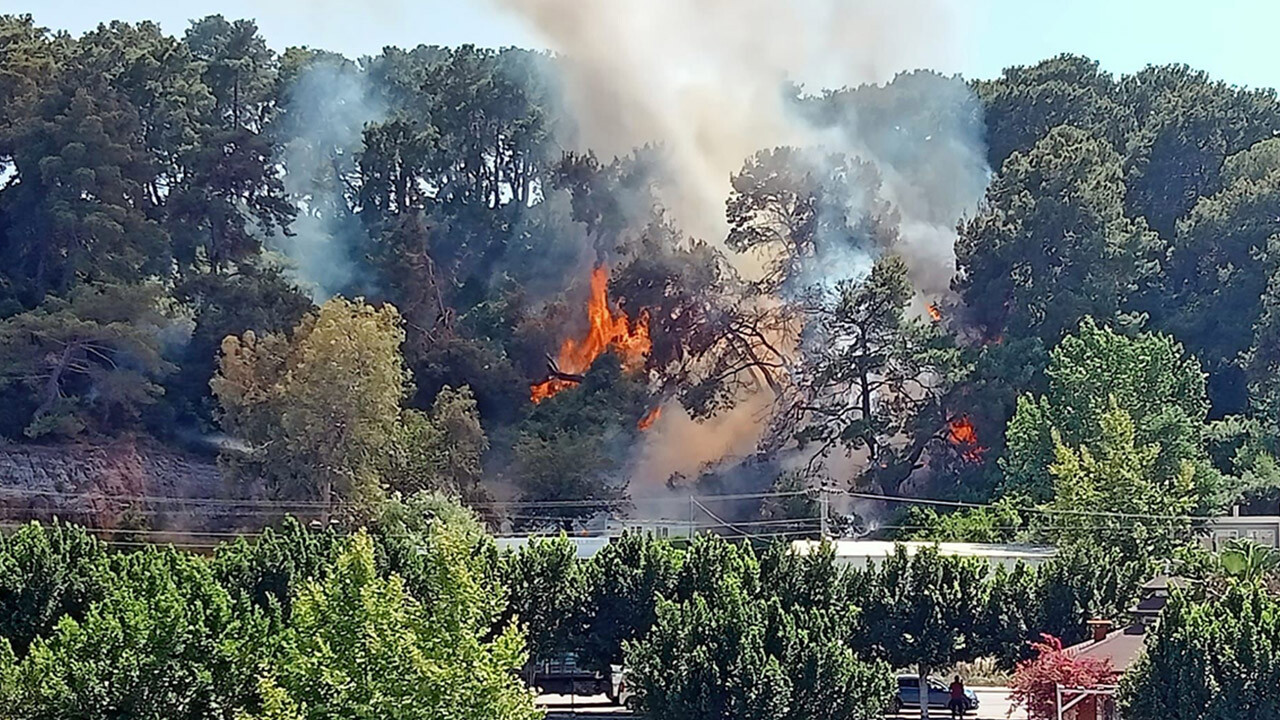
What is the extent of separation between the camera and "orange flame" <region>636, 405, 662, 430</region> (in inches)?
2901

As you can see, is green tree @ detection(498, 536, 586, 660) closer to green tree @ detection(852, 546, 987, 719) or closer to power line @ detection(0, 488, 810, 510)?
green tree @ detection(852, 546, 987, 719)

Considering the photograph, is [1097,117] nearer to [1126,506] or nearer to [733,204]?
[733,204]

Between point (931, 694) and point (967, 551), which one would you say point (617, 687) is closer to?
point (931, 694)

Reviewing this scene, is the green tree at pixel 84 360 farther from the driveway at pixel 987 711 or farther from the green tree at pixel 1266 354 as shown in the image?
the green tree at pixel 1266 354

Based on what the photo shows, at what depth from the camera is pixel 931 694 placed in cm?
4231

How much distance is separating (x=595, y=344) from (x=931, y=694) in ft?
121

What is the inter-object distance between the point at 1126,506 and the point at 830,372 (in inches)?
674

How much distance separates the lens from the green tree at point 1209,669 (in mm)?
28812

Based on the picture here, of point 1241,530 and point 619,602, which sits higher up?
point 1241,530

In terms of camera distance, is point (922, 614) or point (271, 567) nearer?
point (271, 567)

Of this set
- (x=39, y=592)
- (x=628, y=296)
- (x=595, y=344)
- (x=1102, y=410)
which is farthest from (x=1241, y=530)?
(x=39, y=592)

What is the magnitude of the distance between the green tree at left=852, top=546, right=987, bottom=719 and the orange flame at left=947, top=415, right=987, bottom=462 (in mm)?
32949

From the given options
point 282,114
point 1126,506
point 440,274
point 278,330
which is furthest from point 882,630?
point 282,114

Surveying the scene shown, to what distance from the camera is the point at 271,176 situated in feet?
256
